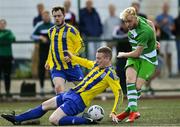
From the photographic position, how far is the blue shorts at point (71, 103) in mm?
11562

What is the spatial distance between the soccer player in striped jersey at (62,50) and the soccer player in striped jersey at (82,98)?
1.82 metres

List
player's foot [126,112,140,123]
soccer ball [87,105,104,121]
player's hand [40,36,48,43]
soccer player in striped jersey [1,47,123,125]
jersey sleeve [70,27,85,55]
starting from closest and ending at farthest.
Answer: soccer player in striped jersey [1,47,123,125] → soccer ball [87,105,104,121] → player's foot [126,112,140,123] → jersey sleeve [70,27,85,55] → player's hand [40,36,48,43]

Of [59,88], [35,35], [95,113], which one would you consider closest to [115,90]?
[95,113]

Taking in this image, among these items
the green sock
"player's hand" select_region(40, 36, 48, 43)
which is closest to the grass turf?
the green sock

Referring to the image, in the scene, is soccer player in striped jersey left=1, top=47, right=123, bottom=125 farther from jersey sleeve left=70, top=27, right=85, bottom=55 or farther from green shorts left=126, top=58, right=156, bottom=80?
jersey sleeve left=70, top=27, right=85, bottom=55

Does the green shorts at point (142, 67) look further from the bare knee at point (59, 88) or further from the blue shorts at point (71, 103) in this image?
the bare knee at point (59, 88)

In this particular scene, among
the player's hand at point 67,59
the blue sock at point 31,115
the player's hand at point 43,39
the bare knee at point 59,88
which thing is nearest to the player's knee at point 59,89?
the bare knee at point 59,88

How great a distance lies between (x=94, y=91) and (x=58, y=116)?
2.33ft

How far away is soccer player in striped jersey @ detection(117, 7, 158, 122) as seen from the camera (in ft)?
40.1

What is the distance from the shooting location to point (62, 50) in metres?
13.9

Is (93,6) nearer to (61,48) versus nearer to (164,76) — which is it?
(164,76)

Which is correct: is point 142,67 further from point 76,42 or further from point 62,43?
point 62,43

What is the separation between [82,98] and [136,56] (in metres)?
1.25

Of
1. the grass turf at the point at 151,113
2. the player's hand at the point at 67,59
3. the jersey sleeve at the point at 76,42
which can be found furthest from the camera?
the jersey sleeve at the point at 76,42
